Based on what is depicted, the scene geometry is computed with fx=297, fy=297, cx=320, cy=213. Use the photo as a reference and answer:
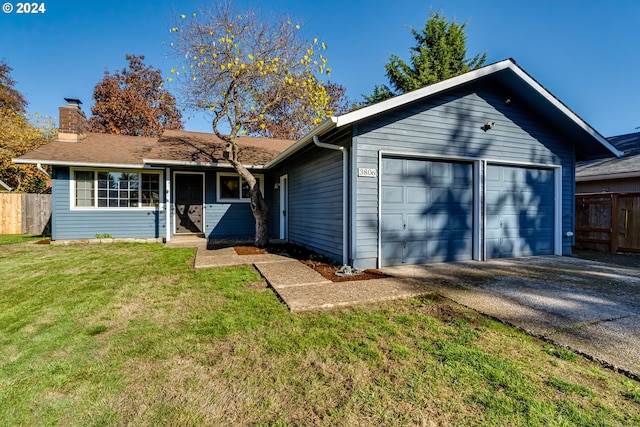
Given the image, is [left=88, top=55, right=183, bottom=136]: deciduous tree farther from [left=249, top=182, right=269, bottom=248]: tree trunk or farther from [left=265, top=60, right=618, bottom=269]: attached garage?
[left=265, top=60, right=618, bottom=269]: attached garage

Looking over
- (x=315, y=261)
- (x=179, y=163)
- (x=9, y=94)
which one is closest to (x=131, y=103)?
(x=9, y=94)

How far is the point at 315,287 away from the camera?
167 inches

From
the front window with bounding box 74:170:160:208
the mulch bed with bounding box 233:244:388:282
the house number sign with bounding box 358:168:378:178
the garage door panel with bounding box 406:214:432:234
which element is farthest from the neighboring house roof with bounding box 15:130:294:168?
the garage door panel with bounding box 406:214:432:234

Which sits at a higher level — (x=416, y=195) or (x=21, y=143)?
(x=21, y=143)

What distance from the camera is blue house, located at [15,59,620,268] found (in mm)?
5516

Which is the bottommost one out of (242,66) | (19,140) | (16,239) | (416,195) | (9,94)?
(16,239)

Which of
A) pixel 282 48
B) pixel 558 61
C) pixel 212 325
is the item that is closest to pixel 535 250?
pixel 212 325

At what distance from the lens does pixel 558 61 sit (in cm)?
1362

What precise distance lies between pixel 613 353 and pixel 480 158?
471cm

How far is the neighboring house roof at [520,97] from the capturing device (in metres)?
5.09

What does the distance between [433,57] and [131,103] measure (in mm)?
20325

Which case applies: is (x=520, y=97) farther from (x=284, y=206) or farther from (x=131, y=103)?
(x=131, y=103)

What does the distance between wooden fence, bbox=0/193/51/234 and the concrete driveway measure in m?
14.8

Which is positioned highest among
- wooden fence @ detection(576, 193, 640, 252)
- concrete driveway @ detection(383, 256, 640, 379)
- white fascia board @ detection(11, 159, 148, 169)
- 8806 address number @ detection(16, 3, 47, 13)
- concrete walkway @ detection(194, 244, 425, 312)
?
8806 address number @ detection(16, 3, 47, 13)
